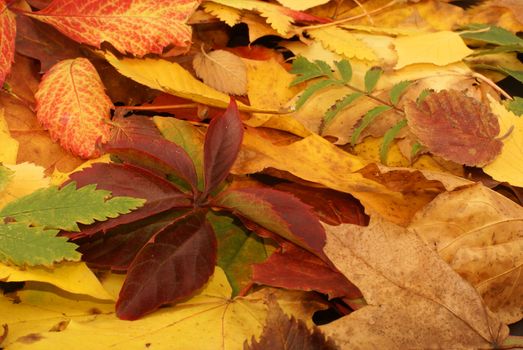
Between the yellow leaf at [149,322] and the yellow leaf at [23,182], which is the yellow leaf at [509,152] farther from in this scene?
the yellow leaf at [23,182]

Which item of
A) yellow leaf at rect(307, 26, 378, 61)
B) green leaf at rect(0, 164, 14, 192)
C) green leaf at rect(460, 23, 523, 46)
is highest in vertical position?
green leaf at rect(460, 23, 523, 46)

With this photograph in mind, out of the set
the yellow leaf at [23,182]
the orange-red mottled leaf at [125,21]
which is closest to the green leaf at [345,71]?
the orange-red mottled leaf at [125,21]

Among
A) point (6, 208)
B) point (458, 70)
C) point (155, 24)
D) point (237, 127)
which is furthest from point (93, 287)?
point (458, 70)

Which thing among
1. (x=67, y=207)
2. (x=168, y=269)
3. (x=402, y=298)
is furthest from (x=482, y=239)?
(x=67, y=207)

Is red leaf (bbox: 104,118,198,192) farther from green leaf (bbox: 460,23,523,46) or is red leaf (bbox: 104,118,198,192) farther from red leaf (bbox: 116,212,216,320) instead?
green leaf (bbox: 460,23,523,46)

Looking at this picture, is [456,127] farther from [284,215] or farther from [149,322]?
[149,322]

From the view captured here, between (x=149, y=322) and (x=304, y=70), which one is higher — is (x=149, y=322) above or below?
below

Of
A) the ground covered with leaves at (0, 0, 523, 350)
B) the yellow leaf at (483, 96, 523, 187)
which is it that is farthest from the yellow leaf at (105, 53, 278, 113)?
the yellow leaf at (483, 96, 523, 187)
